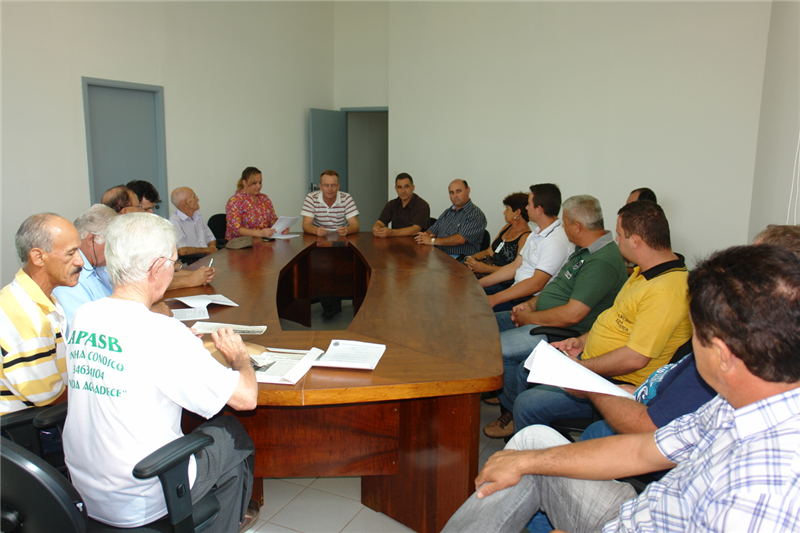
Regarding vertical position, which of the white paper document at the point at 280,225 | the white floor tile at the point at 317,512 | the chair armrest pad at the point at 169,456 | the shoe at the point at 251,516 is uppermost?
the white paper document at the point at 280,225

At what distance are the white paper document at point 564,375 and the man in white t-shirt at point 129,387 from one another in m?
0.84

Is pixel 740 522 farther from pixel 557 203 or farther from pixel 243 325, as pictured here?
pixel 557 203

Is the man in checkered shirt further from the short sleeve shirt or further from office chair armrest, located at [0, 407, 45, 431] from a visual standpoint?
office chair armrest, located at [0, 407, 45, 431]

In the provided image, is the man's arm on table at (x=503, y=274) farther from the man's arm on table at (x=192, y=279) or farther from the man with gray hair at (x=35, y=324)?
the man with gray hair at (x=35, y=324)

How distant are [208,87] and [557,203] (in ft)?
14.1

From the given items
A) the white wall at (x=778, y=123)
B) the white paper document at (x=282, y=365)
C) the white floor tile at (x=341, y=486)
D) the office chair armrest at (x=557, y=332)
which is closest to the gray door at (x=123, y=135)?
the white floor tile at (x=341, y=486)

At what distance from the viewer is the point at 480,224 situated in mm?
4594

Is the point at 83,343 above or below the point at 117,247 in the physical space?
below

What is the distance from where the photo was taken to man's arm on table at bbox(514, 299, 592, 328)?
8.29 feet

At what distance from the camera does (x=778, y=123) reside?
3.84 meters

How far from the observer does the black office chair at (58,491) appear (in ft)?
→ 3.37

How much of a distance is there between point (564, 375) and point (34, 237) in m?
1.69

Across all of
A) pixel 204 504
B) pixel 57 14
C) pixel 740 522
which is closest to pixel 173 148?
pixel 57 14

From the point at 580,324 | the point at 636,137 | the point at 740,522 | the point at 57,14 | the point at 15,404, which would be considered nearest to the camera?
the point at 740,522
